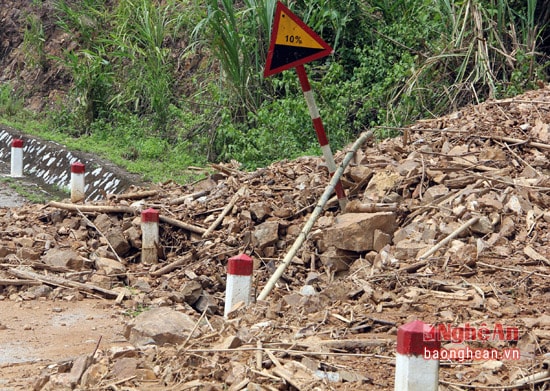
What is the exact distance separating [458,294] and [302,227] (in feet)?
6.59

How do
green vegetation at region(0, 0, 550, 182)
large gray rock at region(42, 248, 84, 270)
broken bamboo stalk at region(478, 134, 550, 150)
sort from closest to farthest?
broken bamboo stalk at region(478, 134, 550, 150)
large gray rock at region(42, 248, 84, 270)
green vegetation at region(0, 0, 550, 182)

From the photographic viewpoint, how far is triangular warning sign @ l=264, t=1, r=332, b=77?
616cm

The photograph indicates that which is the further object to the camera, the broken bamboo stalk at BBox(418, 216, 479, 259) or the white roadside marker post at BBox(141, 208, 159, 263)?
the white roadside marker post at BBox(141, 208, 159, 263)

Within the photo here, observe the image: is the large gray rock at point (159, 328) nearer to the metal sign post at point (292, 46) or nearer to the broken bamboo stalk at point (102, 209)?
the metal sign post at point (292, 46)

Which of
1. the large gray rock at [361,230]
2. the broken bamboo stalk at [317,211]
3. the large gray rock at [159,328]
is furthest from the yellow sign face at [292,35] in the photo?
the large gray rock at [159,328]

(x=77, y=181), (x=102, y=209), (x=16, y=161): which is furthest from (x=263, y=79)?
(x=102, y=209)

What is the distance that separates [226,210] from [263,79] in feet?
16.6

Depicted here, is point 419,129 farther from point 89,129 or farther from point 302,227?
point 89,129

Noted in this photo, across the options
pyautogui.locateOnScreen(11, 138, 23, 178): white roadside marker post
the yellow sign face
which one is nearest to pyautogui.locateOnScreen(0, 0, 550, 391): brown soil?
the yellow sign face

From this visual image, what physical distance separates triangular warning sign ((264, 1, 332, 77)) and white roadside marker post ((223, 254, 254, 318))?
1688 millimetres

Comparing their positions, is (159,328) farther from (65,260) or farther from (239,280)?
(65,260)

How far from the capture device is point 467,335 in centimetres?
406

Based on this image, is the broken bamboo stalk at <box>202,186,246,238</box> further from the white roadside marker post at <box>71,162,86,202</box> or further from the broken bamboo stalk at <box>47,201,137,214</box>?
the white roadside marker post at <box>71,162,86,202</box>

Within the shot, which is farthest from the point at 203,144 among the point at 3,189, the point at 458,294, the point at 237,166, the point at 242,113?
the point at 458,294
